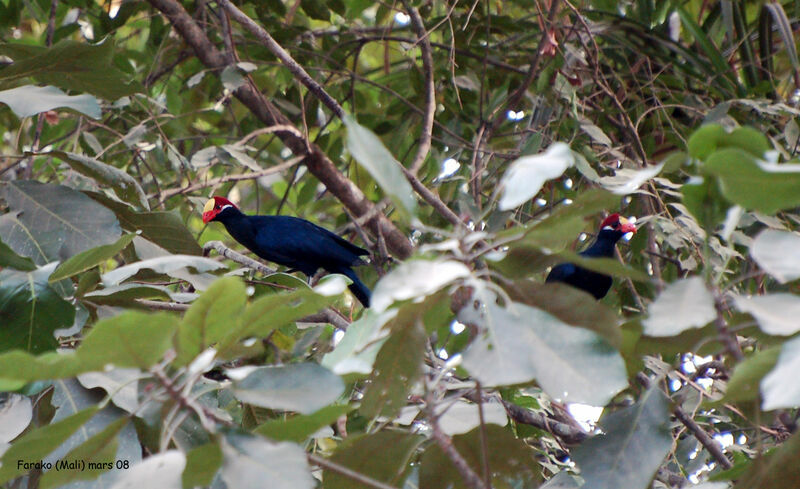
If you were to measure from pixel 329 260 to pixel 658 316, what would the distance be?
3341 millimetres

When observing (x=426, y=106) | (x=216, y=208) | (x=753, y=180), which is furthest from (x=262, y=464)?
(x=216, y=208)

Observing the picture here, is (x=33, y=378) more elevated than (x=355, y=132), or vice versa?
(x=355, y=132)

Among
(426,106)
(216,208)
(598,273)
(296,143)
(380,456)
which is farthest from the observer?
(216,208)

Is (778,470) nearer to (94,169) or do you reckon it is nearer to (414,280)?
(414,280)

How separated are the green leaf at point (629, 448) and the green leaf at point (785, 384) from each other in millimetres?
515

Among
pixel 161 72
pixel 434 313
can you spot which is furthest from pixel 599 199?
pixel 161 72

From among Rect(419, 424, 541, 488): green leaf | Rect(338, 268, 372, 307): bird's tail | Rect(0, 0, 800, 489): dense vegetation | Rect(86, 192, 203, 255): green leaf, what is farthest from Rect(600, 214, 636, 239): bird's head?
Rect(419, 424, 541, 488): green leaf

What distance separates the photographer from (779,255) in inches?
46.6

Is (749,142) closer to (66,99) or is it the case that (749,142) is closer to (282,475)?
(282,475)

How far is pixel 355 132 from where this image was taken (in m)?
1.25

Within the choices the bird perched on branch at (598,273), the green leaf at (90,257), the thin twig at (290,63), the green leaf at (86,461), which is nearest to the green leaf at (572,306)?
the green leaf at (86,461)

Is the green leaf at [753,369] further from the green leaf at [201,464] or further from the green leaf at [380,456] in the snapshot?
the green leaf at [201,464]

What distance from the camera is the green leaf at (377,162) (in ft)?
4.04

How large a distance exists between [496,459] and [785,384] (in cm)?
81
